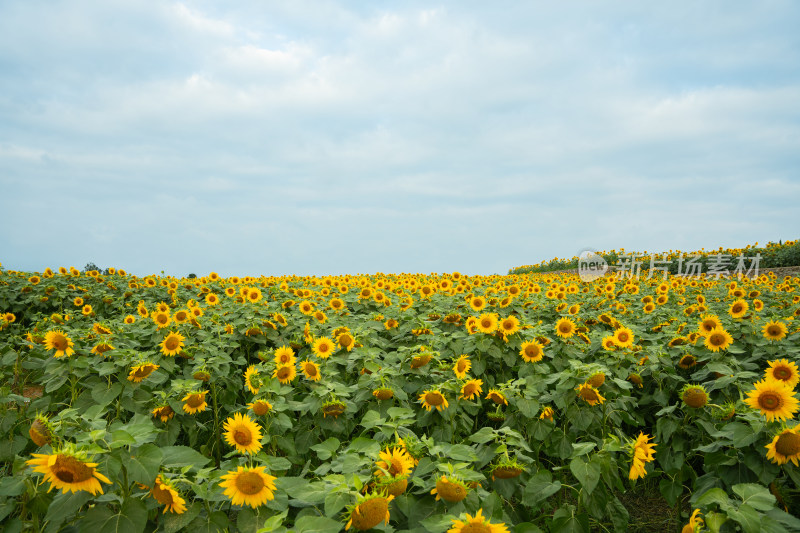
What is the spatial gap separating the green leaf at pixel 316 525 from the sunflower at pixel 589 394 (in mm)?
2324

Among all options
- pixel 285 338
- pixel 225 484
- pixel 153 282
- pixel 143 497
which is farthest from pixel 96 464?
pixel 153 282

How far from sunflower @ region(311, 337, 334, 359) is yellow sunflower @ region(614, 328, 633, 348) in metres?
2.87

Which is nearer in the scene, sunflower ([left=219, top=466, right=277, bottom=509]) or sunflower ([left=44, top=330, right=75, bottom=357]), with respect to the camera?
sunflower ([left=219, top=466, right=277, bottom=509])

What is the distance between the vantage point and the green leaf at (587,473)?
2.54 m

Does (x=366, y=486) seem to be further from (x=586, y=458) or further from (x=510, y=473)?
(x=586, y=458)

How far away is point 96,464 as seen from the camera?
190 centimetres

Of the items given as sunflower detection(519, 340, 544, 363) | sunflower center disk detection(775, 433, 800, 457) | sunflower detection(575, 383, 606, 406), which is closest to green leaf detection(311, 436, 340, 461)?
sunflower detection(575, 383, 606, 406)

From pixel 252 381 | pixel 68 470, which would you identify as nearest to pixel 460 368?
pixel 252 381

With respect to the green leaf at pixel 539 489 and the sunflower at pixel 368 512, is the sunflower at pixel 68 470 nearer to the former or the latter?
the sunflower at pixel 368 512

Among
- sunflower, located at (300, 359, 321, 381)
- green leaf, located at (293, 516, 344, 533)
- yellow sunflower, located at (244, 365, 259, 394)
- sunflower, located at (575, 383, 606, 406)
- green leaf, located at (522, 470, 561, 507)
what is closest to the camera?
green leaf, located at (293, 516, 344, 533)

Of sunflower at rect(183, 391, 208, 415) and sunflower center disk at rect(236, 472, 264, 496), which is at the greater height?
sunflower center disk at rect(236, 472, 264, 496)

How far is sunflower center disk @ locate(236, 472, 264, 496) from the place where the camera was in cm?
200

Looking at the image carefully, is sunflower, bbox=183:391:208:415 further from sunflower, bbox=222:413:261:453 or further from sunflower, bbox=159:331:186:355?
sunflower, bbox=159:331:186:355

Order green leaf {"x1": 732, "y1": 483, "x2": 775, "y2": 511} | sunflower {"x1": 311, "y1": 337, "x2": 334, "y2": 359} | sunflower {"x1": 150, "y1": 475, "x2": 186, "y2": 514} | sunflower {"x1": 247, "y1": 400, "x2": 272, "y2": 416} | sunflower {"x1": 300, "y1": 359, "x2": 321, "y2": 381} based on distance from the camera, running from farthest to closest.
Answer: sunflower {"x1": 311, "y1": 337, "x2": 334, "y2": 359}
sunflower {"x1": 300, "y1": 359, "x2": 321, "y2": 381}
sunflower {"x1": 247, "y1": 400, "x2": 272, "y2": 416}
green leaf {"x1": 732, "y1": 483, "x2": 775, "y2": 511}
sunflower {"x1": 150, "y1": 475, "x2": 186, "y2": 514}
